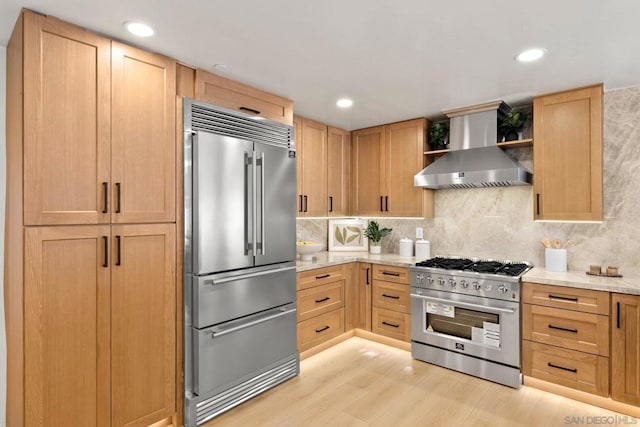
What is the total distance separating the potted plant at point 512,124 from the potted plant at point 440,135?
590 millimetres

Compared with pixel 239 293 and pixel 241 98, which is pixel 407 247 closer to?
pixel 239 293

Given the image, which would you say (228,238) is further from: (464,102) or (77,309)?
(464,102)

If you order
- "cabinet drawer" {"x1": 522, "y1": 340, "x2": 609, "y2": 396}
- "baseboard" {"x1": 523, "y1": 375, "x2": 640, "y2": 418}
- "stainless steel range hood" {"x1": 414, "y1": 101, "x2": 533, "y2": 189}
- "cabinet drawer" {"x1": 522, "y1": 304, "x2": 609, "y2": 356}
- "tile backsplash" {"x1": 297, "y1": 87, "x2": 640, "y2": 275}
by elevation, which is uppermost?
"stainless steel range hood" {"x1": 414, "y1": 101, "x2": 533, "y2": 189}

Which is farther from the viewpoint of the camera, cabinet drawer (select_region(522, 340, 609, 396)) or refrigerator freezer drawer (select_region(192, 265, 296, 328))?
cabinet drawer (select_region(522, 340, 609, 396))

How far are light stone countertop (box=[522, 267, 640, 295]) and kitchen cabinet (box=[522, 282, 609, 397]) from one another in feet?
0.15

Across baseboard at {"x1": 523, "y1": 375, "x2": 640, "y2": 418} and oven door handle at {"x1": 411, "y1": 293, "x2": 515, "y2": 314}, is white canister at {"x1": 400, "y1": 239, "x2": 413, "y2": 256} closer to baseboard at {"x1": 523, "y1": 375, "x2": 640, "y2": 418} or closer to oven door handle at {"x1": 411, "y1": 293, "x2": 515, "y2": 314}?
oven door handle at {"x1": 411, "y1": 293, "x2": 515, "y2": 314}

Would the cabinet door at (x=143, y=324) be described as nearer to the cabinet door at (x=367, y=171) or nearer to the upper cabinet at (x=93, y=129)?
the upper cabinet at (x=93, y=129)

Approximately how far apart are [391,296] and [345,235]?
1.01 m

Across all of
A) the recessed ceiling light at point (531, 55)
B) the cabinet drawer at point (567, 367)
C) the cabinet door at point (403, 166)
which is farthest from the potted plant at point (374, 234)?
the recessed ceiling light at point (531, 55)

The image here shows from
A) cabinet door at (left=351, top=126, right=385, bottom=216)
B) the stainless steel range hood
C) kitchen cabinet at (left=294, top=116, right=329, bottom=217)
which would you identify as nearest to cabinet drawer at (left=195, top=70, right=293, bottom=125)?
kitchen cabinet at (left=294, top=116, right=329, bottom=217)

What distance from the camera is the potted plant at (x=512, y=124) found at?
332 centimetres

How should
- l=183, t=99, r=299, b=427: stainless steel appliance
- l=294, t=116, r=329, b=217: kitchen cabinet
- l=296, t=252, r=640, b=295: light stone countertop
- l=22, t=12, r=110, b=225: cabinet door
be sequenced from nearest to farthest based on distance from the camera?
1. l=22, t=12, r=110, b=225: cabinet door
2. l=183, t=99, r=299, b=427: stainless steel appliance
3. l=296, t=252, r=640, b=295: light stone countertop
4. l=294, t=116, r=329, b=217: kitchen cabinet

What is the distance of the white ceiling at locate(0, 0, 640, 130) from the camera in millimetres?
1784

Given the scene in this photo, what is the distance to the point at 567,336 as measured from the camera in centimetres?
271
